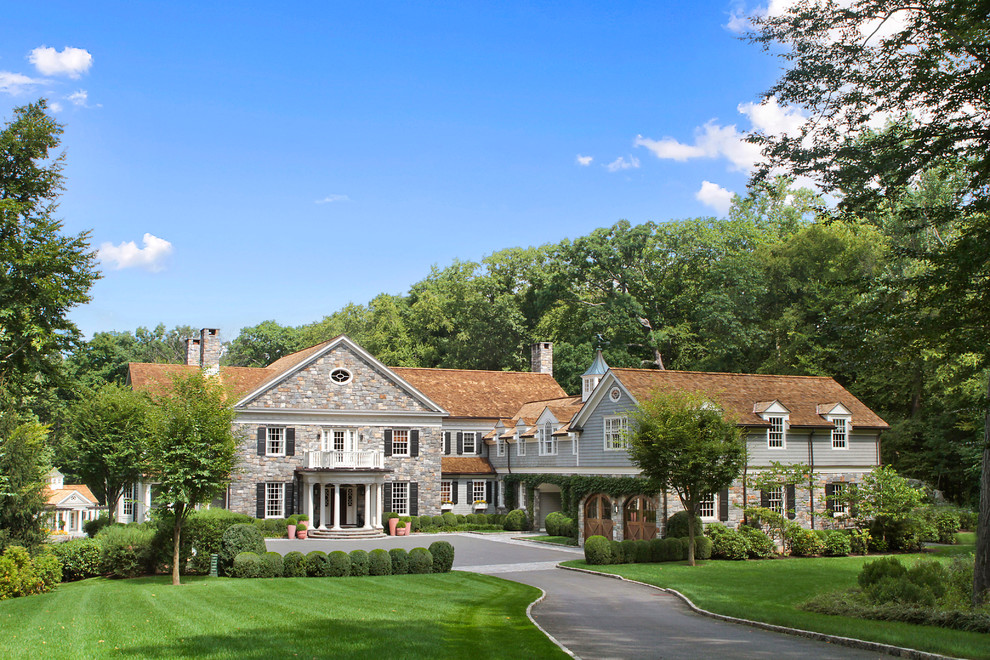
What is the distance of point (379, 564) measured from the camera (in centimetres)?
2306

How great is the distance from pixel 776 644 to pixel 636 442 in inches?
495

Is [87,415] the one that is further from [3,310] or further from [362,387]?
→ [362,387]

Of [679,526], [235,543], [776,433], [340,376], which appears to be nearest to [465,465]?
[340,376]

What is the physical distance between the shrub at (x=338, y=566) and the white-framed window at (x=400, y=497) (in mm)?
17643

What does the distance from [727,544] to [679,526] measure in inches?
65.6

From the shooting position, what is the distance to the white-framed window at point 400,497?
40.7 metres

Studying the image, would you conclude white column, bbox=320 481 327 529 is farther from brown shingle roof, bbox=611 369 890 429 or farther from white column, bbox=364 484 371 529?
brown shingle roof, bbox=611 369 890 429

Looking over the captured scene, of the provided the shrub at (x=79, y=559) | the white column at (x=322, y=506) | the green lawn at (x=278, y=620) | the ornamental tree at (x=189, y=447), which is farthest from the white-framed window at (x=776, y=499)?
the shrub at (x=79, y=559)

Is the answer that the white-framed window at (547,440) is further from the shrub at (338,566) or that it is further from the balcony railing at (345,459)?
the shrub at (338,566)

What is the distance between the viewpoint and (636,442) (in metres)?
26.0

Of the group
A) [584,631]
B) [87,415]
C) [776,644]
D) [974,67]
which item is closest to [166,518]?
[87,415]

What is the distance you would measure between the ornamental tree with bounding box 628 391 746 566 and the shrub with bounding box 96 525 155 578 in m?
14.8

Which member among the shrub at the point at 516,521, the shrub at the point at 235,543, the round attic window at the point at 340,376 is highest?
the round attic window at the point at 340,376

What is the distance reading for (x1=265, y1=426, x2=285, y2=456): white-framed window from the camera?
125 feet
